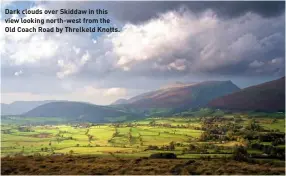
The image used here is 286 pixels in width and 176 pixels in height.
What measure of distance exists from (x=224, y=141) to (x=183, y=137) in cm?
1407

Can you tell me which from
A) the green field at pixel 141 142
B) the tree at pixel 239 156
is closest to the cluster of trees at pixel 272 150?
the green field at pixel 141 142

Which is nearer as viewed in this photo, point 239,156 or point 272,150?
point 239,156

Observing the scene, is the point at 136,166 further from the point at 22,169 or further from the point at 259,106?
the point at 259,106

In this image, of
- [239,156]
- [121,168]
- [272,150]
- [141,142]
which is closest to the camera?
[121,168]

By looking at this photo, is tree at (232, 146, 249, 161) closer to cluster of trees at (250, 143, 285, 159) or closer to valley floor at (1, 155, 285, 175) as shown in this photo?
cluster of trees at (250, 143, 285, 159)

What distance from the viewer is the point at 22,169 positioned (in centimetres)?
3444

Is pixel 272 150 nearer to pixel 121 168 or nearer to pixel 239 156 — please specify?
pixel 239 156

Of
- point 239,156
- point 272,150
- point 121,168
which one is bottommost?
point 272,150

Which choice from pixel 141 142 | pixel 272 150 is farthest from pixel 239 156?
pixel 141 142

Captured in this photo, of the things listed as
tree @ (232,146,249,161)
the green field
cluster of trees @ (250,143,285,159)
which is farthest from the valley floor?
the green field

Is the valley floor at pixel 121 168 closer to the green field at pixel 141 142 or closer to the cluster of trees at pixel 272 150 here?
the cluster of trees at pixel 272 150

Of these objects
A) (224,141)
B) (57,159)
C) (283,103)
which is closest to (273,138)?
(224,141)

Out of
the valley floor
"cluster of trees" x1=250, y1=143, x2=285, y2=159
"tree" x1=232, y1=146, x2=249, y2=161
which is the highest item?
the valley floor

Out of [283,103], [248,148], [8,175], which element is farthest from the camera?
[283,103]
